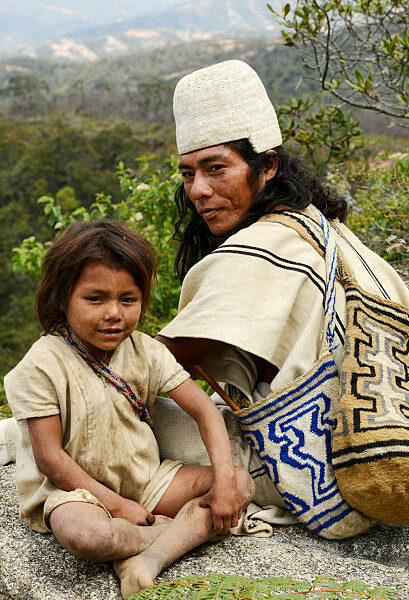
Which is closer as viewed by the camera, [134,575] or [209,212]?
[134,575]

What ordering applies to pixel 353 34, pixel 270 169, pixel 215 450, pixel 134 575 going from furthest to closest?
pixel 353 34, pixel 270 169, pixel 215 450, pixel 134 575

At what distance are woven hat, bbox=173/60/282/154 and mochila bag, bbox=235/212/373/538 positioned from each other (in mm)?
848

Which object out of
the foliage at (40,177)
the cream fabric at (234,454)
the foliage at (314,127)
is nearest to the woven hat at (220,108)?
the cream fabric at (234,454)

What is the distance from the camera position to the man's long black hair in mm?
2602

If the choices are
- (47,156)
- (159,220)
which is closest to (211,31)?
(47,156)

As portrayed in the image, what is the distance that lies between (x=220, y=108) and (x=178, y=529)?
1460 mm

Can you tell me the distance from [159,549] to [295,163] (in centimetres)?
155

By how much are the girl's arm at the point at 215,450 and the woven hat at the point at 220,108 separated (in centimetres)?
91

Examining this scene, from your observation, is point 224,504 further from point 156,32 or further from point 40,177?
point 156,32

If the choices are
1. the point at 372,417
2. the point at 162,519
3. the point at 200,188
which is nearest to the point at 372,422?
the point at 372,417

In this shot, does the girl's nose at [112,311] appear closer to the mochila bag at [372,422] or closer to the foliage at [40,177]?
the mochila bag at [372,422]

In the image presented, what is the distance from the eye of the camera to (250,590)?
1.62m

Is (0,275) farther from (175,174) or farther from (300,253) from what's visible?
(300,253)

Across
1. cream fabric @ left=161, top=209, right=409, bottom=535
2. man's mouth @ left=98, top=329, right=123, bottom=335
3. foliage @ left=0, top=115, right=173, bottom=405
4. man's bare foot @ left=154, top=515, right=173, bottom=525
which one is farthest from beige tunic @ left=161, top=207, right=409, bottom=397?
foliage @ left=0, top=115, right=173, bottom=405
